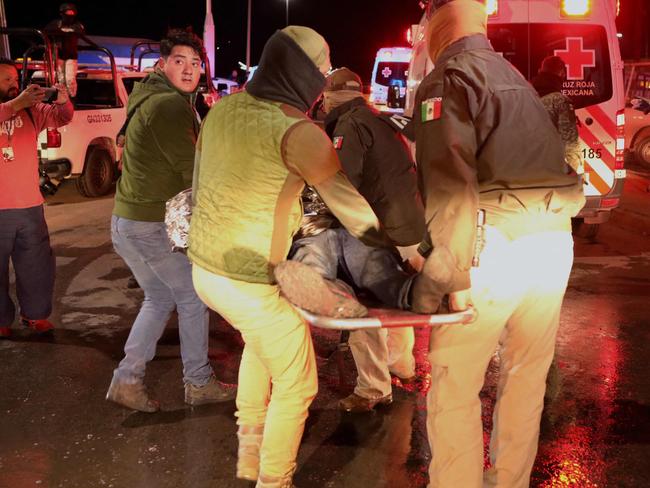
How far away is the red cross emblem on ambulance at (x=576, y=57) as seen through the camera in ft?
23.9

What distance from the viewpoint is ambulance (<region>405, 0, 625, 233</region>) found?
7191 millimetres

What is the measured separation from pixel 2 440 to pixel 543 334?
2.83 metres

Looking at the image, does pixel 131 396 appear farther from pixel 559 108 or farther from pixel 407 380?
pixel 559 108

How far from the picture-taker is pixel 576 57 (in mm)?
7309

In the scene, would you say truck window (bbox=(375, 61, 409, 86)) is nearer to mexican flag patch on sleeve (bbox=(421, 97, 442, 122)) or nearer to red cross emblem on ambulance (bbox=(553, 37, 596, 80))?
red cross emblem on ambulance (bbox=(553, 37, 596, 80))

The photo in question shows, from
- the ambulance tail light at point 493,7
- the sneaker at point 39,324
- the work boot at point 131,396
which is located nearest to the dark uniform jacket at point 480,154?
the work boot at point 131,396

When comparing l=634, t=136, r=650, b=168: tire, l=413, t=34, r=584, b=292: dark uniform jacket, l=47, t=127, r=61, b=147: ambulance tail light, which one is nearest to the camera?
l=413, t=34, r=584, b=292: dark uniform jacket

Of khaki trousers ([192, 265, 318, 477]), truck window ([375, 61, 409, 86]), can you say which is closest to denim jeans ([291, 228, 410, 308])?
khaki trousers ([192, 265, 318, 477])

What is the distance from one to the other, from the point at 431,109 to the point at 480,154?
9.4 inches

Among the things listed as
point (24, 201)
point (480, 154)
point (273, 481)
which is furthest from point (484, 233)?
point (24, 201)

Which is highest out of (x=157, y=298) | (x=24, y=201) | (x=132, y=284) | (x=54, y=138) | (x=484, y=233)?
(x=484, y=233)

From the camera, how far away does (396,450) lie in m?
3.63

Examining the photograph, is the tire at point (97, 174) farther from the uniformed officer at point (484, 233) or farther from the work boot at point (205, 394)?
the uniformed officer at point (484, 233)

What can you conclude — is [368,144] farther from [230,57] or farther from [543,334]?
[230,57]
